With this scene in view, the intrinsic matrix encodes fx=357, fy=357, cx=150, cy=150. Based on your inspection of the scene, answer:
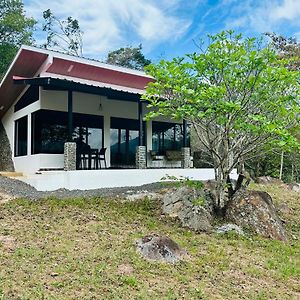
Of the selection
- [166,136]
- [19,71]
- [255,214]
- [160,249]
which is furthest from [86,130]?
[160,249]

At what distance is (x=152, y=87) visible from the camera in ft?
27.1

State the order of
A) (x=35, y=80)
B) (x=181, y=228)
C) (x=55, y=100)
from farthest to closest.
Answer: (x=55, y=100) < (x=35, y=80) < (x=181, y=228)

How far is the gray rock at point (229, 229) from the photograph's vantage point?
25.4 feet

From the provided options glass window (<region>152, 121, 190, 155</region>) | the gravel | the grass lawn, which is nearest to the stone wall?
the gravel

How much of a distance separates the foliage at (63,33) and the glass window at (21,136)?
23213mm

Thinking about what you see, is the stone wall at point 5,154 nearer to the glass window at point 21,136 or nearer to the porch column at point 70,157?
the glass window at point 21,136

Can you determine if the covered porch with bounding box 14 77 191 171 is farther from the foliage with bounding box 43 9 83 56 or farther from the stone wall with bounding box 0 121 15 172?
the foliage with bounding box 43 9 83 56

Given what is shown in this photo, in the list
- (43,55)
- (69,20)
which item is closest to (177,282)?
(43,55)

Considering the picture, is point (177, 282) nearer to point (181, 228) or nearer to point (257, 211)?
point (181, 228)

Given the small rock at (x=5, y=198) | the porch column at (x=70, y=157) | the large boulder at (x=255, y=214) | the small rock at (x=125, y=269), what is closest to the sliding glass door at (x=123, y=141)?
the porch column at (x=70, y=157)

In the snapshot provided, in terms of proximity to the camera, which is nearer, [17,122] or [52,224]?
[52,224]

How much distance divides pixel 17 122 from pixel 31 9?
2248 centimetres

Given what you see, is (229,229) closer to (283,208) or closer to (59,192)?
(283,208)

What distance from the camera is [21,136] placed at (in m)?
15.7
